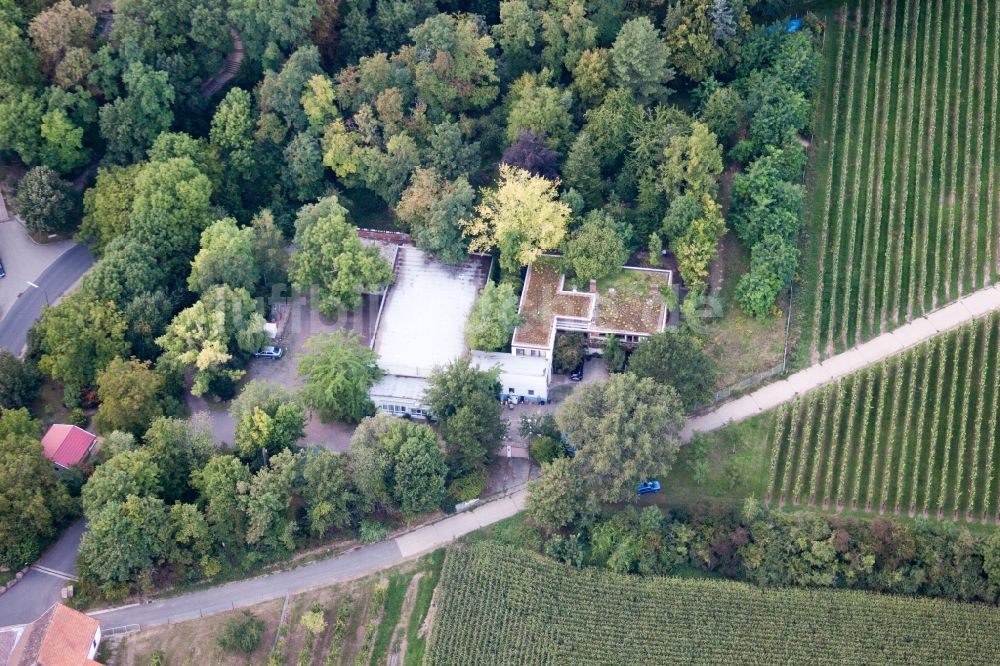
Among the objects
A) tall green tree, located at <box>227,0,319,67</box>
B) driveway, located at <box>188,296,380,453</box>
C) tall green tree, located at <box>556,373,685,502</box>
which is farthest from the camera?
tall green tree, located at <box>227,0,319,67</box>

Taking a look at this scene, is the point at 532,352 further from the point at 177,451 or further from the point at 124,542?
the point at 124,542

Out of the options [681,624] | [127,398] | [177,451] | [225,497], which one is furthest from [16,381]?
[681,624]

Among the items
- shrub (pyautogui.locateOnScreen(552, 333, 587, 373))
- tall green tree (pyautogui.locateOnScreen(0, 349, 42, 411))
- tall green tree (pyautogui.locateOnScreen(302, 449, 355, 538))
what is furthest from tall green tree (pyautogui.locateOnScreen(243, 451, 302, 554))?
shrub (pyautogui.locateOnScreen(552, 333, 587, 373))

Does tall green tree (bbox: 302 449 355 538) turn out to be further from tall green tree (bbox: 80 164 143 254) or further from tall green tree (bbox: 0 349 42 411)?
tall green tree (bbox: 80 164 143 254)

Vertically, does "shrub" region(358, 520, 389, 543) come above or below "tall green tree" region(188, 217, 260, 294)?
below

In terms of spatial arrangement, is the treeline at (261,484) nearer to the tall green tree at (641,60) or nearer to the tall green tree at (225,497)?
the tall green tree at (225,497)

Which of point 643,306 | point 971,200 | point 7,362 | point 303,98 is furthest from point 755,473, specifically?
point 7,362
